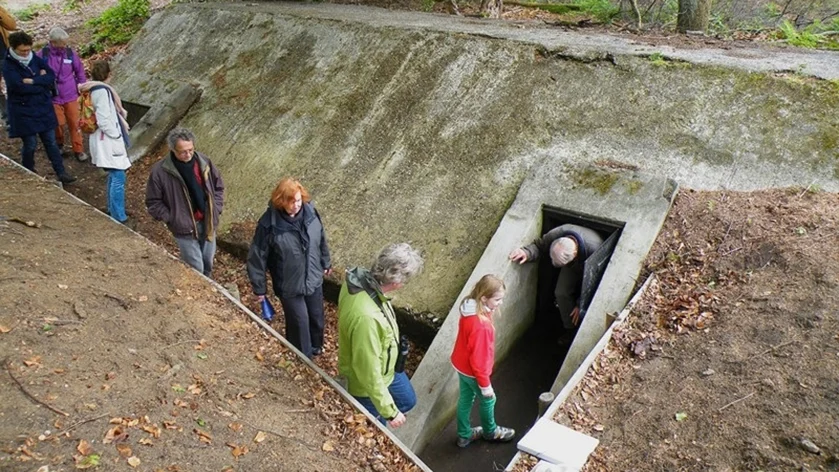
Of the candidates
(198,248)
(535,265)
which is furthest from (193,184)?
(535,265)

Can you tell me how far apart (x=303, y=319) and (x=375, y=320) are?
1.79m

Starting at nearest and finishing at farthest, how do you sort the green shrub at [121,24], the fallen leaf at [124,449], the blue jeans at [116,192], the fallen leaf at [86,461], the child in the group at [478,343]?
1. the fallen leaf at [86,461]
2. the fallen leaf at [124,449]
3. the child in the group at [478,343]
4. the blue jeans at [116,192]
5. the green shrub at [121,24]

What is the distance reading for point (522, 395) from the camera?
22.4 feet

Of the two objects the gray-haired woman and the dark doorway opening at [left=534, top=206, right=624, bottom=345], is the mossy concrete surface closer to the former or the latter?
the dark doorway opening at [left=534, top=206, right=624, bottom=345]

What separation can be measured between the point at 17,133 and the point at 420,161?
5628 millimetres

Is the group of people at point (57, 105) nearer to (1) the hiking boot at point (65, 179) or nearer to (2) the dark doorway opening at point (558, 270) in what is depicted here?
(1) the hiking boot at point (65, 179)

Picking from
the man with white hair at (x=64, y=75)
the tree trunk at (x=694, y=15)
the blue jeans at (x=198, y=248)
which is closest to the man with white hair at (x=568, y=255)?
the blue jeans at (x=198, y=248)

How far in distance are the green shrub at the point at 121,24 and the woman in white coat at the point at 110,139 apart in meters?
8.55

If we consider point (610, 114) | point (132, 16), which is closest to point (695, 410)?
point (610, 114)

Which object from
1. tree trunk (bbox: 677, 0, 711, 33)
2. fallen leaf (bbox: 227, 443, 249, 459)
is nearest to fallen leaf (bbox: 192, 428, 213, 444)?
fallen leaf (bbox: 227, 443, 249, 459)

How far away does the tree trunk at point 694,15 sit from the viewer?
36.1 feet

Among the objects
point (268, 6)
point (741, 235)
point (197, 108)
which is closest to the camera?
point (741, 235)

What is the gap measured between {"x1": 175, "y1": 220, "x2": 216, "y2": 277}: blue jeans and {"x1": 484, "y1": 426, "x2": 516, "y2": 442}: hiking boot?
3.68m

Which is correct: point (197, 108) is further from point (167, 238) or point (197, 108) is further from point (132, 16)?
point (132, 16)
